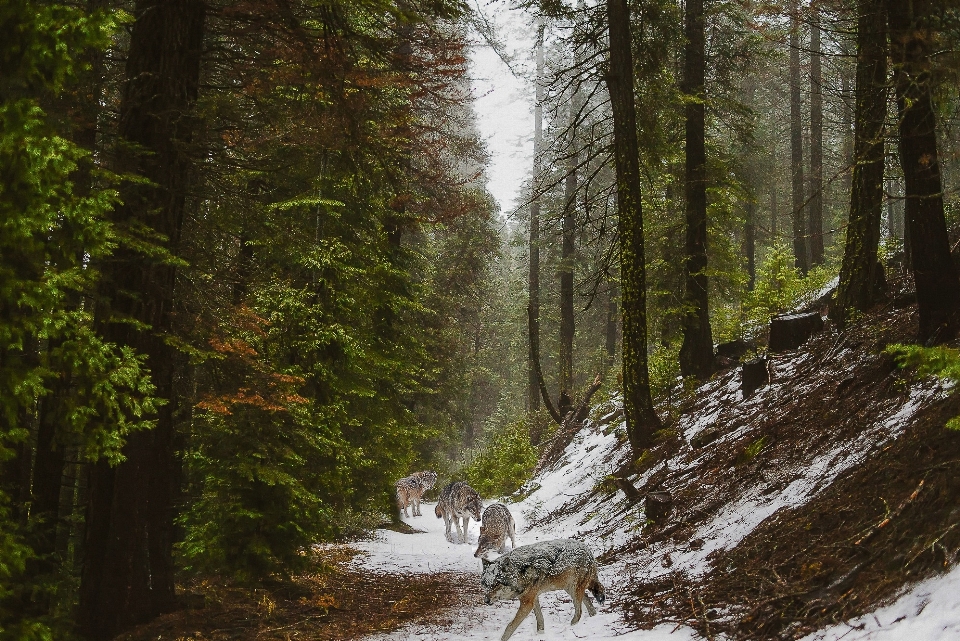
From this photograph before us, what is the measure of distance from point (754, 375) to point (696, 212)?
4.64 m

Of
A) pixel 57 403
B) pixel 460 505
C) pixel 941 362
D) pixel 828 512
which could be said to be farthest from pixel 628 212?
pixel 57 403

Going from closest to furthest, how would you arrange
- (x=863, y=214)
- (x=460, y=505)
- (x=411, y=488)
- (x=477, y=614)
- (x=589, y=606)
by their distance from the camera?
(x=589, y=606), (x=477, y=614), (x=863, y=214), (x=460, y=505), (x=411, y=488)

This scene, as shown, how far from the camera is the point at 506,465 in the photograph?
2350 centimetres

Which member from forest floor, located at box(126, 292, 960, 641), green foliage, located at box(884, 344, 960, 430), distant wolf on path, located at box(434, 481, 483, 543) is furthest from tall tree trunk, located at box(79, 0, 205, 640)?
distant wolf on path, located at box(434, 481, 483, 543)

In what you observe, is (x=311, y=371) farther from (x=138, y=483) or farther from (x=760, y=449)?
(x=760, y=449)

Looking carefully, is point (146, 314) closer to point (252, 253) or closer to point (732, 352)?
point (252, 253)

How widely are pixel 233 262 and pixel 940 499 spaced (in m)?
7.12

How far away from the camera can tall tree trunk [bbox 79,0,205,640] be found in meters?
6.07

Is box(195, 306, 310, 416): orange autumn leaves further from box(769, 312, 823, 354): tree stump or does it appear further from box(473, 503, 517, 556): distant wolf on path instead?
box(769, 312, 823, 354): tree stump

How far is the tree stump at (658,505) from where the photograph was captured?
905 centimetres

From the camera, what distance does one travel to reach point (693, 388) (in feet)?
46.2

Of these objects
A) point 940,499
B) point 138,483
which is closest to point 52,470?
point 138,483

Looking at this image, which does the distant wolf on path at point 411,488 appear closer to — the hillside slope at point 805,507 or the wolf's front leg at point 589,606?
the hillside slope at point 805,507

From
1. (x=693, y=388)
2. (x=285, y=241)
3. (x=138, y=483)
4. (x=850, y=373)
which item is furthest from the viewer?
(x=693, y=388)
